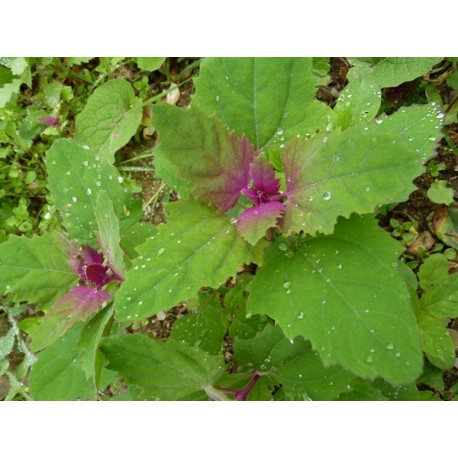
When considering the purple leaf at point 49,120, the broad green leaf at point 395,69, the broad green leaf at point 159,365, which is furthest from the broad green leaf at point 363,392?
the purple leaf at point 49,120

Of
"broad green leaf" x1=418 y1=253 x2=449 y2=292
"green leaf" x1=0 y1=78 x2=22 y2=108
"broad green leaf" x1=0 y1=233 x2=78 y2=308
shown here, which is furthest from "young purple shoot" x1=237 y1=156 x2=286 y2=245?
"green leaf" x1=0 y1=78 x2=22 y2=108

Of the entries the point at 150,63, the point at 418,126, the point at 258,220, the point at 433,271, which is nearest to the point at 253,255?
the point at 258,220

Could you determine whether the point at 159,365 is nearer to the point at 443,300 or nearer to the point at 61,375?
the point at 61,375

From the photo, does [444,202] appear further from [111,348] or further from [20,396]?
[20,396]

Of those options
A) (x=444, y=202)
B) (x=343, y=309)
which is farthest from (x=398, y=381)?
(x=444, y=202)

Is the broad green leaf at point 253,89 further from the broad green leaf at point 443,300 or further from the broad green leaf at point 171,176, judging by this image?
the broad green leaf at point 443,300

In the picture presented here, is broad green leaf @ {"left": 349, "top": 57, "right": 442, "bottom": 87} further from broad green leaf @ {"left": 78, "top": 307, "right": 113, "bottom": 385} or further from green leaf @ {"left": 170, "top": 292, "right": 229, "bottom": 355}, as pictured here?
broad green leaf @ {"left": 78, "top": 307, "right": 113, "bottom": 385}
